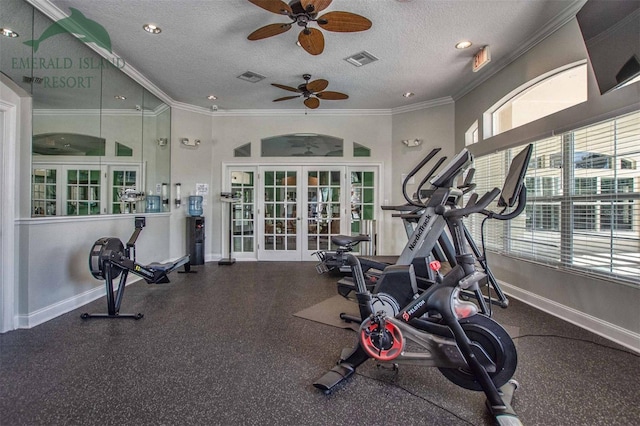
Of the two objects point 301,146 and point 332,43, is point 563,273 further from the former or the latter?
point 301,146

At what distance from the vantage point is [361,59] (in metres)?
3.91

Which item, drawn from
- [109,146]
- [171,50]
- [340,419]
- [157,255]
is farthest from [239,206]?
[340,419]

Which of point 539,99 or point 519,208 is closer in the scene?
point 519,208

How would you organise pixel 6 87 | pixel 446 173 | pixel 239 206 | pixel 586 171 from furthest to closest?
pixel 239 206
pixel 586 171
pixel 6 87
pixel 446 173

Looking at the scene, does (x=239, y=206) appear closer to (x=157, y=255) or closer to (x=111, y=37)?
(x=157, y=255)

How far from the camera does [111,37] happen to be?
3.40 meters

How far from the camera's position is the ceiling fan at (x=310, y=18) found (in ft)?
8.25

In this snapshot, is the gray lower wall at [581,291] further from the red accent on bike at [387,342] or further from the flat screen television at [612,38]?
the red accent on bike at [387,342]

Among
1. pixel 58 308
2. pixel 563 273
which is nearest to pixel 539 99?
pixel 563 273

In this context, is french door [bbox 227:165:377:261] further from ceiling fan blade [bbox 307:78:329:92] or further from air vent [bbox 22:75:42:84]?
air vent [bbox 22:75:42:84]

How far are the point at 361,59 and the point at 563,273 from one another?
3.37m

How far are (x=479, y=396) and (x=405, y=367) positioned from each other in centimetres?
48

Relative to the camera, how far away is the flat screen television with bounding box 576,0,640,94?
1960mm

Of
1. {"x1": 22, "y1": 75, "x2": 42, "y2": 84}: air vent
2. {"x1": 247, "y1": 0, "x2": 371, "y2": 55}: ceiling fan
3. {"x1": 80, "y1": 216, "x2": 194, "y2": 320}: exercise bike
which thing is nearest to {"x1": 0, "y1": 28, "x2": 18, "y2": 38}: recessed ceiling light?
{"x1": 22, "y1": 75, "x2": 42, "y2": 84}: air vent
